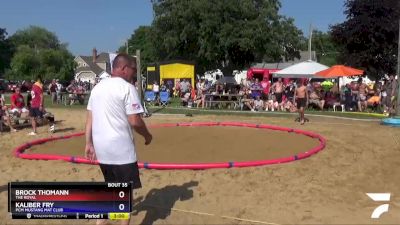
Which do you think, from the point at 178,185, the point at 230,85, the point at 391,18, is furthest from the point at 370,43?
the point at 178,185

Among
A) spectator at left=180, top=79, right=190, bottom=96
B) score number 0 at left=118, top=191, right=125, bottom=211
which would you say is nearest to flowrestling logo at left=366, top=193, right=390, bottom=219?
score number 0 at left=118, top=191, right=125, bottom=211

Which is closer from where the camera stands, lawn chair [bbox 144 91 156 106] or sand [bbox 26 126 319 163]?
sand [bbox 26 126 319 163]

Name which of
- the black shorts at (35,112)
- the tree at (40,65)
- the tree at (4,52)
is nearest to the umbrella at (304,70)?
the black shorts at (35,112)

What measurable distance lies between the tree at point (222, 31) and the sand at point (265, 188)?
31006 mm

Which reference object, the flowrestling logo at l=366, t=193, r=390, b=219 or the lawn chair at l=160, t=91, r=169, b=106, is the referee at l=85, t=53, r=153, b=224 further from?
the lawn chair at l=160, t=91, r=169, b=106

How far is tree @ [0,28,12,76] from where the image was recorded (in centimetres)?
8225

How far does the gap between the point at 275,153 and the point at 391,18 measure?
82.0ft

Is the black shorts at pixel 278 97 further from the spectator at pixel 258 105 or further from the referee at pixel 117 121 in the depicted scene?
the referee at pixel 117 121

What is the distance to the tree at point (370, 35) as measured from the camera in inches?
1247
